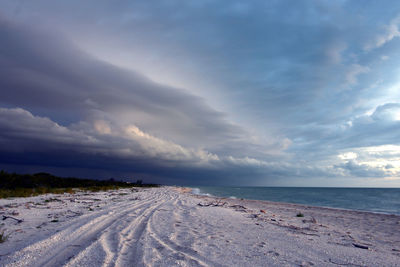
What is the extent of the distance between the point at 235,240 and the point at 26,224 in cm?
707

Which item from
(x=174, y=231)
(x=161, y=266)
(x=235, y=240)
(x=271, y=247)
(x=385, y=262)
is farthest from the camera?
(x=174, y=231)

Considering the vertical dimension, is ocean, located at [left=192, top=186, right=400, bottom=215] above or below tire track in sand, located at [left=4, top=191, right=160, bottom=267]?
below

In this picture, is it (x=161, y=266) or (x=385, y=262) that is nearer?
(x=161, y=266)

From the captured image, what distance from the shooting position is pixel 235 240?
6.37 metres

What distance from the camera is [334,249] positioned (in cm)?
584

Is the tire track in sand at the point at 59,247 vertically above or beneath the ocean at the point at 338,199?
above

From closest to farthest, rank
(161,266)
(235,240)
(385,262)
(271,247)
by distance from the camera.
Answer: (161,266), (385,262), (271,247), (235,240)

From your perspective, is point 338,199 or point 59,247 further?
point 338,199

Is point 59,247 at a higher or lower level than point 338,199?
higher

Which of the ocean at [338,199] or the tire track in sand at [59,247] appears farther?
the ocean at [338,199]

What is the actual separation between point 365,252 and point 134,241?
6.05m

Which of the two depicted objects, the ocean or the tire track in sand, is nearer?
the tire track in sand

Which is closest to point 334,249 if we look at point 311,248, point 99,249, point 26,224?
point 311,248

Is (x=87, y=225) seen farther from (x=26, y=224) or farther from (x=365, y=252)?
(x=365, y=252)
